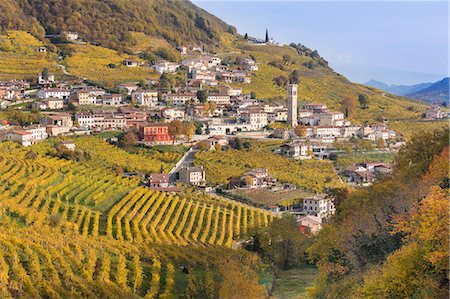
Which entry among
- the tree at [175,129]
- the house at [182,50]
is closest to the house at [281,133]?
the tree at [175,129]

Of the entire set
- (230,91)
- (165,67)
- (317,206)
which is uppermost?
(165,67)

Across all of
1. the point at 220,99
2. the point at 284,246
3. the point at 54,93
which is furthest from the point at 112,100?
the point at 284,246

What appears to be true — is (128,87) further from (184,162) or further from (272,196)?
(272,196)

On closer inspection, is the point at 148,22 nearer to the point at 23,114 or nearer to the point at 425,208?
the point at 23,114

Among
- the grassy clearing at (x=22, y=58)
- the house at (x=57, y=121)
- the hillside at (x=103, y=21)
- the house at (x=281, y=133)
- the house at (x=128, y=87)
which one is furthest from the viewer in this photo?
the hillside at (x=103, y=21)

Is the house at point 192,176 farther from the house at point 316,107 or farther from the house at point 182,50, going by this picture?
the house at point 182,50

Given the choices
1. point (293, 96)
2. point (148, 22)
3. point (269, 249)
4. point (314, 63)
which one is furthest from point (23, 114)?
point (314, 63)
